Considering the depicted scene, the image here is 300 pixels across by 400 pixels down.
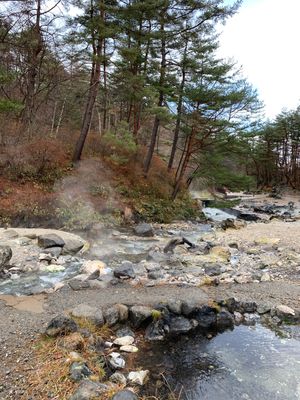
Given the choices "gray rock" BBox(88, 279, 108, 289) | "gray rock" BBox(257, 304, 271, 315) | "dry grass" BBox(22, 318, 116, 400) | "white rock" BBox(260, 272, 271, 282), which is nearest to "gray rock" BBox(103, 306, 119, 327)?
"dry grass" BBox(22, 318, 116, 400)

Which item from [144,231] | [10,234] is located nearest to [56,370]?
[10,234]

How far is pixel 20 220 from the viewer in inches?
430

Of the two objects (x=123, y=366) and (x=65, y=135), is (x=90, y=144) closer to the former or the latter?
(x=65, y=135)

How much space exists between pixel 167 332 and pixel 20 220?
796 centimetres

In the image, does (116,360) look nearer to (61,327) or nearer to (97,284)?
(61,327)

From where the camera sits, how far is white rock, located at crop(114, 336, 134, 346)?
14.6 feet

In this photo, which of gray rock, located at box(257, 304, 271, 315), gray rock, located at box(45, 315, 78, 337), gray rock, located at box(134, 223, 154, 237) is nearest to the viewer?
gray rock, located at box(45, 315, 78, 337)

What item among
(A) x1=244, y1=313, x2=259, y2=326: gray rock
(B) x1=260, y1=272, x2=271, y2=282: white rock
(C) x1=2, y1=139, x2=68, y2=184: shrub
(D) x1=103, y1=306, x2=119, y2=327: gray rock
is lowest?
(D) x1=103, y1=306, x2=119, y2=327: gray rock

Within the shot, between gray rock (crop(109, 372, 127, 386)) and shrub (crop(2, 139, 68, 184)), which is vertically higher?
shrub (crop(2, 139, 68, 184))

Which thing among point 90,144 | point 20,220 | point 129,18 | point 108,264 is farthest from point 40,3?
point 108,264

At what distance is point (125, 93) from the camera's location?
14469 mm

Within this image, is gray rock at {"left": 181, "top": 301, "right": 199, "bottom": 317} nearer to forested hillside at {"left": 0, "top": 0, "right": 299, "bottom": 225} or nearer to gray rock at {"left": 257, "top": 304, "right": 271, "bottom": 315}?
gray rock at {"left": 257, "top": 304, "right": 271, "bottom": 315}

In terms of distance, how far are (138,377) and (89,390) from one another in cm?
84

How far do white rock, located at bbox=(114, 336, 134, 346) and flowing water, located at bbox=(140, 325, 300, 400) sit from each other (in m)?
0.30
